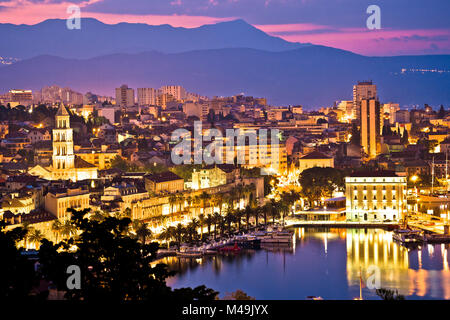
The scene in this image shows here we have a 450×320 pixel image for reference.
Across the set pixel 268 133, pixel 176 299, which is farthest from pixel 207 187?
pixel 176 299

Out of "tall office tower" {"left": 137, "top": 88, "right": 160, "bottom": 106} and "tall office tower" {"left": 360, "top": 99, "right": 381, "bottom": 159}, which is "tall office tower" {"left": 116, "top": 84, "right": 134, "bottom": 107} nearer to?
"tall office tower" {"left": 137, "top": 88, "right": 160, "bottom": 106}

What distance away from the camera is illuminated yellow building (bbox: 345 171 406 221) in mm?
34062

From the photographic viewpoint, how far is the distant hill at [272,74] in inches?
3994

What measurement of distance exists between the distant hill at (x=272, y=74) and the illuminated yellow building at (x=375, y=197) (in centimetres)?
5526

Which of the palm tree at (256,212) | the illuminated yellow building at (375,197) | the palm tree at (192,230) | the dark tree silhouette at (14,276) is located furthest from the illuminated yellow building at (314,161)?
the dark tree silhouette at (14,276)

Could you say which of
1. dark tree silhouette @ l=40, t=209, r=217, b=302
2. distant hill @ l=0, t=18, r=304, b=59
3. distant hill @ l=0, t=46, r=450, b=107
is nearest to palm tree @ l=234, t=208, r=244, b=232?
dark tree silhouette @ l=40, t=209, r=217, b=302

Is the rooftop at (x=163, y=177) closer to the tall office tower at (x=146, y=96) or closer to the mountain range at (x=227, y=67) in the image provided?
the mountain range at (x=227, y=67)

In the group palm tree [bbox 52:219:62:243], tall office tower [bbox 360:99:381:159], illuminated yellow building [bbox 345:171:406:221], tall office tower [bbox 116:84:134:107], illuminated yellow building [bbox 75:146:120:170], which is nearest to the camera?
palm tree [bbox 52:219:62:243]

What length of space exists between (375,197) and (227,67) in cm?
10194

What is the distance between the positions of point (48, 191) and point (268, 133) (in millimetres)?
32671

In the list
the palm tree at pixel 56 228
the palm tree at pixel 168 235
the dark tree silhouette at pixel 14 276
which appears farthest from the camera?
the palm tree at pixel 168 235

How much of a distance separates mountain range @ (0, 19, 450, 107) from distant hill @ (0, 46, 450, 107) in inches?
3.9

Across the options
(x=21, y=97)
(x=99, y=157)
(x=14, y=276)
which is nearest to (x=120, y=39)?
(x=21, y=97)
